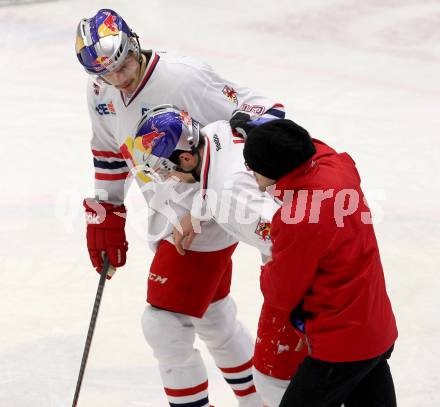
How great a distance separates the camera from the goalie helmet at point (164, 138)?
8.06 feet

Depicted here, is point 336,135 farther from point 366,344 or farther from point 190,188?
point 366,344

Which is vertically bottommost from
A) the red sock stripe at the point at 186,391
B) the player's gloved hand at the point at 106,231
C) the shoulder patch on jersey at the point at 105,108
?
the red sock stripe at the point at 186,391

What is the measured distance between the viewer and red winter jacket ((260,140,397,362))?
2094 mm

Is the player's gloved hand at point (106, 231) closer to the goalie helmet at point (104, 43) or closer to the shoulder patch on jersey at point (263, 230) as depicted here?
the goalie helmet at point (104, 43)

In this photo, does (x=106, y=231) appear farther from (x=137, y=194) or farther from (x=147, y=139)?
(x=137, y=194)

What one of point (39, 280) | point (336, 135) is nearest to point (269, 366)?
point (39, 280)

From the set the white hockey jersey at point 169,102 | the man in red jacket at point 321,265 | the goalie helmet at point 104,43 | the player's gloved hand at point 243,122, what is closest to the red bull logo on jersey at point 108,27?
the goalie helmet at point 104,43

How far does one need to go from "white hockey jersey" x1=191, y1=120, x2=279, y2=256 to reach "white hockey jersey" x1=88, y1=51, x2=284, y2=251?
26cm

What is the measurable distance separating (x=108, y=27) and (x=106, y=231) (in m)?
0.63

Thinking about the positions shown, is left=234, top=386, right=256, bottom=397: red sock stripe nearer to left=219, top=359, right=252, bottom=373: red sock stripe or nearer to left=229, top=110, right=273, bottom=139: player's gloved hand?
left=219, top=359, right=252, bottom=373: red sock stripe

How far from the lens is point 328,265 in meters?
2.12

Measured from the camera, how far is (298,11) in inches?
285

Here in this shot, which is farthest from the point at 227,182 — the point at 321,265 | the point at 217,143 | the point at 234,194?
the point at 321,265

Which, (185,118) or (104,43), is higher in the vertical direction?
(104,43)
